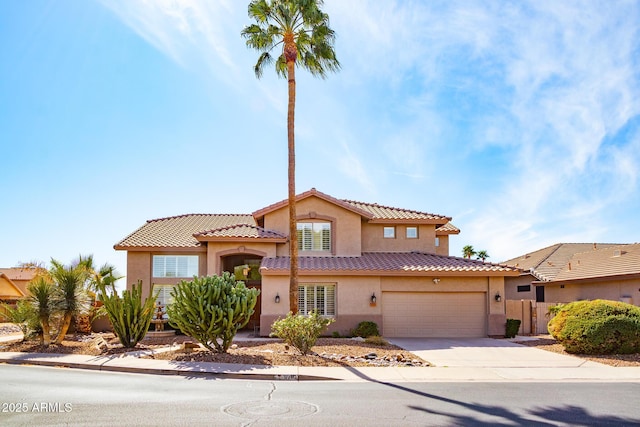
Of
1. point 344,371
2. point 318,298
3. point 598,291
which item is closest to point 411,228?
point 318,298

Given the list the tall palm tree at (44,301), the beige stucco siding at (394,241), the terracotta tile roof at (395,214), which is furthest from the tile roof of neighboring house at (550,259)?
the tall palm tree at (44,301)

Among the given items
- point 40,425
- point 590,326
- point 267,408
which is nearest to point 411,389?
point 267,408

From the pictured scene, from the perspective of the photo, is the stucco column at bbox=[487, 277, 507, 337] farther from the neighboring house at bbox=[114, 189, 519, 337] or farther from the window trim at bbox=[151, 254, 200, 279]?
the window trim at bbox=[151, 254, 200, 279]

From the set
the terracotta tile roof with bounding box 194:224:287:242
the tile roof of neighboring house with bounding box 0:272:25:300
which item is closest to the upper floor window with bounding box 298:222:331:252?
the terracotta tile roof with bounding box 194:224:287:242

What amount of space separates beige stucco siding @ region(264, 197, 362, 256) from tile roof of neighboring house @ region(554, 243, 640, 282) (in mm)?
13992

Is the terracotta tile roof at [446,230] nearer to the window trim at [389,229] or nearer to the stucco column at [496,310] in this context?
the window trim at [389,229]

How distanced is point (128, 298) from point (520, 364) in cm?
1221

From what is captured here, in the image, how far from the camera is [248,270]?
26.7 m

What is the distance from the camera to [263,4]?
21047 millimetres

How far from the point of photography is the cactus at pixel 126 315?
17297 mm

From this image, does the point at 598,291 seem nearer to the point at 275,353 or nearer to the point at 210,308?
the point at 275,353

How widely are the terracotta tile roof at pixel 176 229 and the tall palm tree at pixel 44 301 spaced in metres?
6.85

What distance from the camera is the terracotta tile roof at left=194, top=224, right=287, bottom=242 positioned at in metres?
24.9

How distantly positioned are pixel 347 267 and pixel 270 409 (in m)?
14.6
